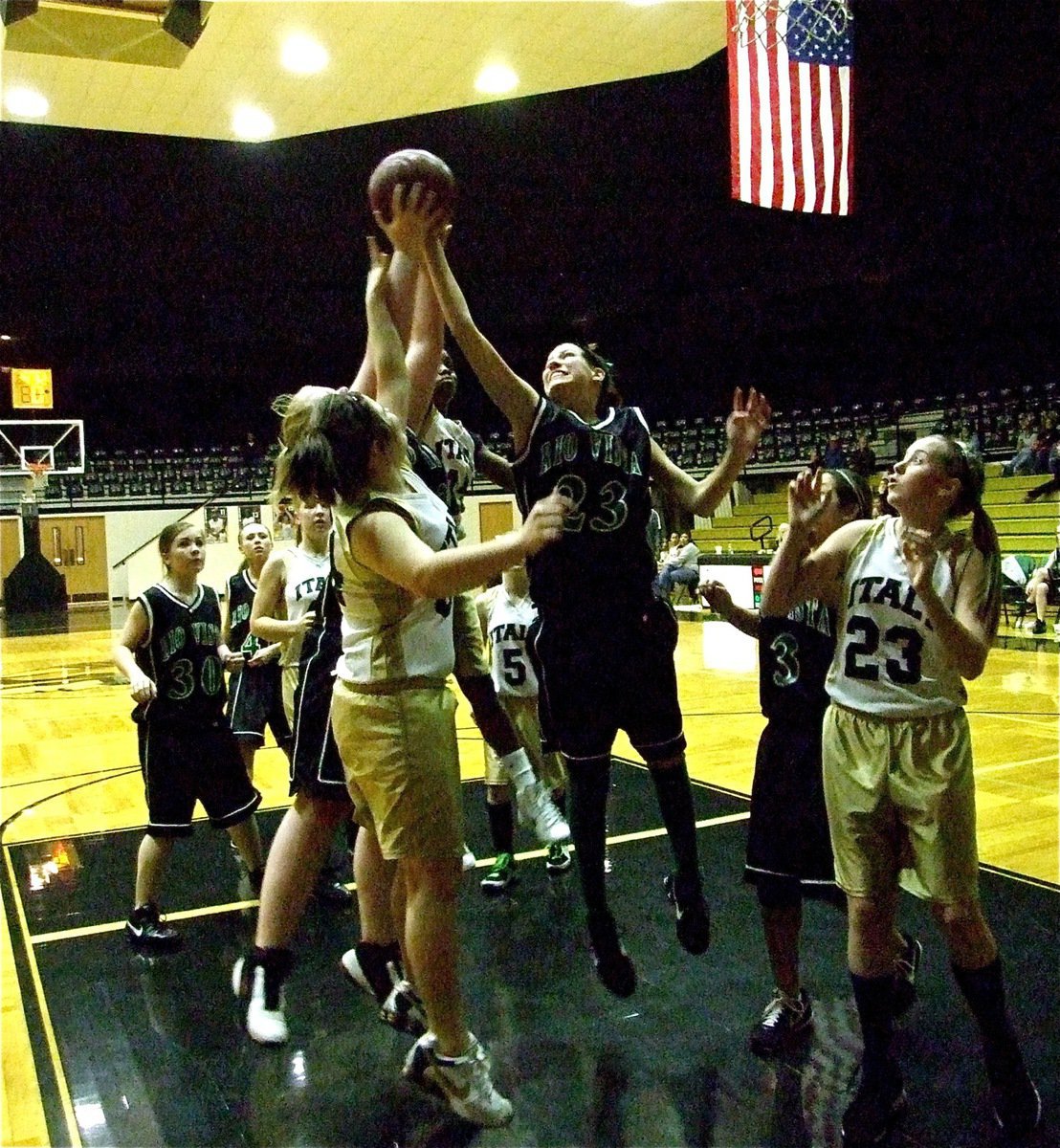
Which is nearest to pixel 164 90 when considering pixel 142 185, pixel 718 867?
pixel 142 185

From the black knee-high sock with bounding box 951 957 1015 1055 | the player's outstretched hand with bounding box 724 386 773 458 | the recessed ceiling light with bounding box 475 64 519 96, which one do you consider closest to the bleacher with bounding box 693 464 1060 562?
the recessed ceiling light with bounding box 475 64 519 96

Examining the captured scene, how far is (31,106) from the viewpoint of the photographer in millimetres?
10102

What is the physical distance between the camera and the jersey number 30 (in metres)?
2.34

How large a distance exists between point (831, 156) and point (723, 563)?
7870 mm

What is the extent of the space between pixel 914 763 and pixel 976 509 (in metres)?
0.58

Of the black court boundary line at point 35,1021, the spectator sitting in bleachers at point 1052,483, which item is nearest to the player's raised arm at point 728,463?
the black court boundary line at point 35,1021

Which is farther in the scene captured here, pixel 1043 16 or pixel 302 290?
pixel 302 290

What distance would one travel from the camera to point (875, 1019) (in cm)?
228

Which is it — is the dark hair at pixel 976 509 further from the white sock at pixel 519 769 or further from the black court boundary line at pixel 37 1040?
the black court boundary line at pixel 37 1040

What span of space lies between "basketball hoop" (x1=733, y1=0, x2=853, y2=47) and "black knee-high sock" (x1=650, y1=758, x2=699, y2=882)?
5657 millimetres

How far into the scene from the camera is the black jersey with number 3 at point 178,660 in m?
3.79

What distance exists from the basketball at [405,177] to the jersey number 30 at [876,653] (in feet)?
4.48

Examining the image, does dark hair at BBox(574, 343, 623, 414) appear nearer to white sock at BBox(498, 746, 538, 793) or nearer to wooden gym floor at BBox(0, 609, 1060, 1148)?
white sock at BBox(498, 746, 538, 793)

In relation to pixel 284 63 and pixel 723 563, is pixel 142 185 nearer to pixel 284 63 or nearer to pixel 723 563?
pixel 284 63
